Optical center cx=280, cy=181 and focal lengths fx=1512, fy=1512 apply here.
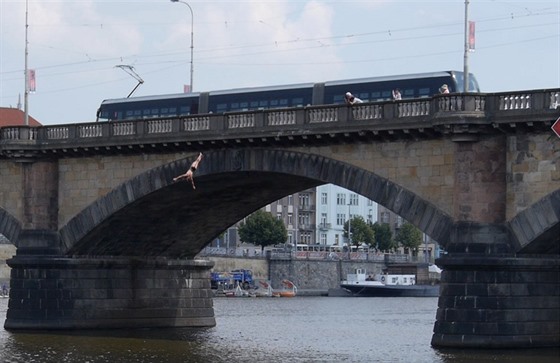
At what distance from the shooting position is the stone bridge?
197ft

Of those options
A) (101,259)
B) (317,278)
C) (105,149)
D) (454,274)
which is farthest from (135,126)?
(317,278)

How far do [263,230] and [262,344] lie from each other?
102 m

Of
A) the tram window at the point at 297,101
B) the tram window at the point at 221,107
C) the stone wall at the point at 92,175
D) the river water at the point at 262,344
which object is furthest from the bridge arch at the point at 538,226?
the tram window at the point at 221,107

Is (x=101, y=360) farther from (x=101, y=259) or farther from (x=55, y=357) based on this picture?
(x=101, y=259)

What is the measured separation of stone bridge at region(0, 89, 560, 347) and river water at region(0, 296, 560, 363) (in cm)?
188

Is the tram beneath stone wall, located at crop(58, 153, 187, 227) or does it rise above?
above

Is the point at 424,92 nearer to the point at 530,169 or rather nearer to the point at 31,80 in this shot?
the point at 530,169

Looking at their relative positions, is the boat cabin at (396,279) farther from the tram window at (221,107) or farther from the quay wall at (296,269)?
the tram window at (221,107)

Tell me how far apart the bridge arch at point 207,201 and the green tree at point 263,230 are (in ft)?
298

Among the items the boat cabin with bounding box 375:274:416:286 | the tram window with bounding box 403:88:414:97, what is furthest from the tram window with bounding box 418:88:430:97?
the boat cabin with bounding box 375:274:416:286

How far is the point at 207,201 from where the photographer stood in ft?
258

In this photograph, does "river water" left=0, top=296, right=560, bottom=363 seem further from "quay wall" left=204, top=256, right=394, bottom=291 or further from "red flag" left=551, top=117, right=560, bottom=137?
"quay wall" left=204, top=256, right=394, bottom=291

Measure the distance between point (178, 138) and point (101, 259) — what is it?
34.7 feet

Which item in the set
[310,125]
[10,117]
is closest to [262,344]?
[310,125]
